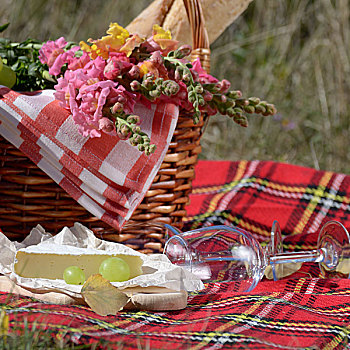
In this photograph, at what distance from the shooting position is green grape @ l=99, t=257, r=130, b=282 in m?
0.70

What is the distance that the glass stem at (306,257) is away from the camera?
2.82ft

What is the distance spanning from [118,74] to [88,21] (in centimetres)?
185

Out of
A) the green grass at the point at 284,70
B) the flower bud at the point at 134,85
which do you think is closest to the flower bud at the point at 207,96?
the flower bud at the point at 134,85

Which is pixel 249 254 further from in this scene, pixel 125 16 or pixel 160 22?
pixel 125 16

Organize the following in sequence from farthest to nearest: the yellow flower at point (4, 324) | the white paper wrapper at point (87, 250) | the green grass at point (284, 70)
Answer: the green grass at point (284, 70)
the white paper wrapper at point (87, 250)
the yellow flower at point (4, 324)

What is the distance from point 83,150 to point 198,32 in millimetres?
354

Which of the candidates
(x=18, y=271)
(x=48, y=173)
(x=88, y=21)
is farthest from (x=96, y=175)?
(x=88, y=21)

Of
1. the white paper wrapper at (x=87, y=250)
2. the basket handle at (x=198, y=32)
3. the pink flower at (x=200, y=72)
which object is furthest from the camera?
the basket handle at (x=198, y=32)

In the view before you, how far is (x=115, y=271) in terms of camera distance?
0.70 metres

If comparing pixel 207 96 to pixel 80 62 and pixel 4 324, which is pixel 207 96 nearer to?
pixel 80 62

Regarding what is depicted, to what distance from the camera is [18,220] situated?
0.91 metres

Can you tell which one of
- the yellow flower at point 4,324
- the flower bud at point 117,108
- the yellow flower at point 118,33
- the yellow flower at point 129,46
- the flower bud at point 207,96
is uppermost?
the yellow flower at point 118,33

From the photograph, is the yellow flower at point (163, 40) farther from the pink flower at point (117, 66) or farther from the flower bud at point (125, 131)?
the flower bud at point (125, 131)

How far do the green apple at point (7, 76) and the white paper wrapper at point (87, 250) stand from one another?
0.27 metres
